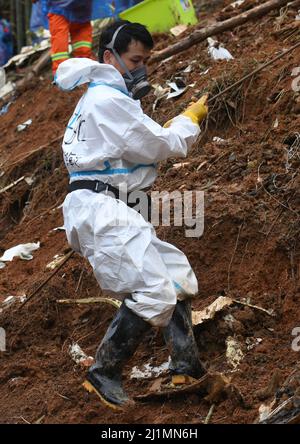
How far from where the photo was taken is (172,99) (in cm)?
766

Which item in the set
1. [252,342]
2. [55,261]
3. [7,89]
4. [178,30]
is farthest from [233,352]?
[7,89]

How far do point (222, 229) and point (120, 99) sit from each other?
5.05 ft

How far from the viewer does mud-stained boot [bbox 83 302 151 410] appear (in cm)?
439

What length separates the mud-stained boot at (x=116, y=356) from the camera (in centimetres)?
439

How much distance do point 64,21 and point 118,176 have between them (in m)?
5.09

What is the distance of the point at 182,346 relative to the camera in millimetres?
4551

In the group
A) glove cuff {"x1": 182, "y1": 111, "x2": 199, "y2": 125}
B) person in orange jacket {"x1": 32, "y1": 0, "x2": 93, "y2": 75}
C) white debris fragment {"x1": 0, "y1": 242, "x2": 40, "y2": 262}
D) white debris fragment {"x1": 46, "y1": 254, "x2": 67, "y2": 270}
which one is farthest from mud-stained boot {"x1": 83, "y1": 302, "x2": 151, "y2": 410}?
person in orange jacket {"x1": 32, "y1": 0, "x2": 93, "y2": 75}

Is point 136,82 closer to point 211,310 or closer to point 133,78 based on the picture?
point 133,78

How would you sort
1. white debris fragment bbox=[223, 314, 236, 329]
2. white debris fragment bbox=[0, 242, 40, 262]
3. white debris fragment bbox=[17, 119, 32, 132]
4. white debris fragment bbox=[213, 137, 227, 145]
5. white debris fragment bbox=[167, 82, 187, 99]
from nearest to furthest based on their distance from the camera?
white debris fragment bbox=[223, 314, 236, 329] → white debris fragment bbox=[213, 137, 227, 145] → white debris fragment bbox=[0, 242, 40, 262] → white debris fragment bbox=[167, 82, 187, 99] → white debris fragment bbox=[17, 119, 32, 132]

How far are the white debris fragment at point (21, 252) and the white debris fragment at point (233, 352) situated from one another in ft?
8.44

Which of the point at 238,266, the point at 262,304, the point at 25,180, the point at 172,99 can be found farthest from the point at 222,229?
the point at 25,180

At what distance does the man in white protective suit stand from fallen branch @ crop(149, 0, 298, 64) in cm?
374

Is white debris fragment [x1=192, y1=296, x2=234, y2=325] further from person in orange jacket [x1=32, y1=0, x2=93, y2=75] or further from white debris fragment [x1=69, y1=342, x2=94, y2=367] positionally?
person in orange jacket [x1=32, y1=0, x2=93, y2=75]

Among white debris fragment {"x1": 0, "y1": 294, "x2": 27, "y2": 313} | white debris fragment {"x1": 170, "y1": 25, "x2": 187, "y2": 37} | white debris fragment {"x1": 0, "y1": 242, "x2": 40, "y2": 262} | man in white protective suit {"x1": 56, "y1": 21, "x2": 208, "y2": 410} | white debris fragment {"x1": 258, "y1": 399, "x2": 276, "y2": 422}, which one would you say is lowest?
white debris fragment {"x1": 170, "y1": 25, "x2": 187, "y2": 37}
